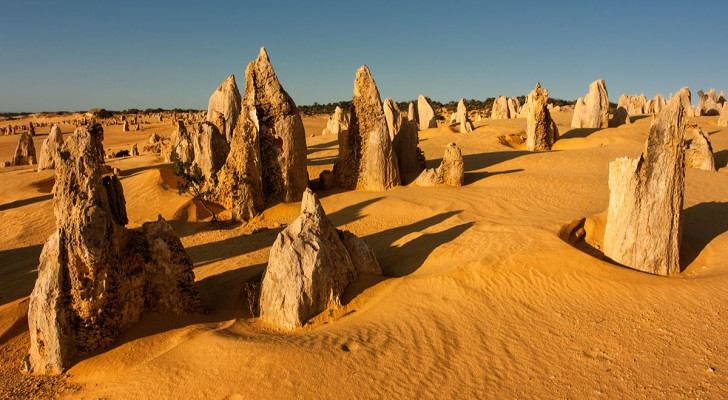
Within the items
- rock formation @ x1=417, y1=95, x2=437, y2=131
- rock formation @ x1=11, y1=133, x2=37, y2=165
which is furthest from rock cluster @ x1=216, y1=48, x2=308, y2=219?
rock formation @ x1=417, y1=95, x2=437, y2=131

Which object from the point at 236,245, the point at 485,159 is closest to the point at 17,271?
the point at 236,245

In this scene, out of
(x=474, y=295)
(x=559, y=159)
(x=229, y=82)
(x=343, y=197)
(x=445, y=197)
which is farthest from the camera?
(x=229, y=82)

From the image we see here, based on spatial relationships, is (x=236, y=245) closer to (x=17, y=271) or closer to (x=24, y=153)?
(x=17, y=271)

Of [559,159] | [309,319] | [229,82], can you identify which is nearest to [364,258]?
[309,319]

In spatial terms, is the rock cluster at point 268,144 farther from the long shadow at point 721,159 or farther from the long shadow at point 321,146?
the long shadow at point 721,159

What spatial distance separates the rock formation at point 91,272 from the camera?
599 cm

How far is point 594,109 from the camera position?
1103 inches

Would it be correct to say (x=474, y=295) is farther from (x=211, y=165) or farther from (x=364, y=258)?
(x=211, y=165)

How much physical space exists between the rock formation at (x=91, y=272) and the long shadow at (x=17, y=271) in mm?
3361

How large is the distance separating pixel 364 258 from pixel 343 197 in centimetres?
628

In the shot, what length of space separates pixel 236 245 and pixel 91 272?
502 centimetres

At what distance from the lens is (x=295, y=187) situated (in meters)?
13.9

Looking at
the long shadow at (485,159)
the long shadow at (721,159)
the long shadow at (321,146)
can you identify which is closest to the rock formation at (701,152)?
the long shadow at (721,159)

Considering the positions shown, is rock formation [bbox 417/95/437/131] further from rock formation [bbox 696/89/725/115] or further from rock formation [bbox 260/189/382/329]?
rock formation [bbox 696/89/725/115]
